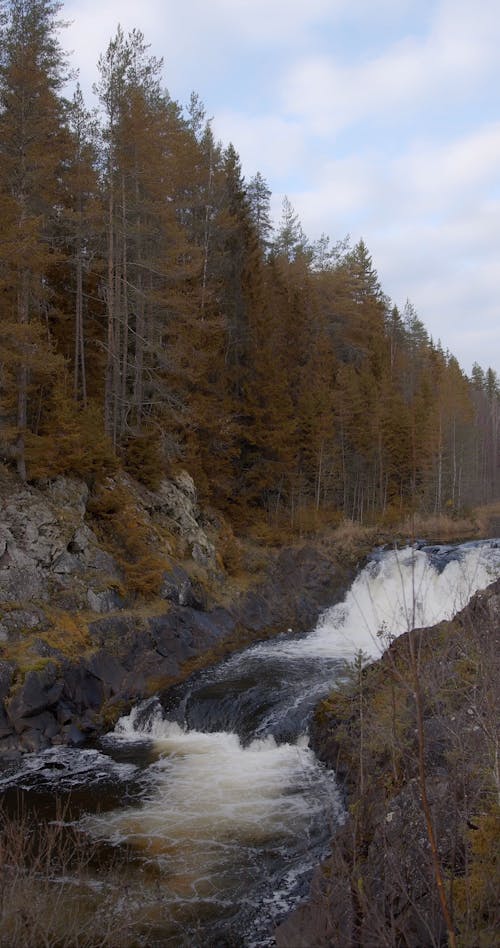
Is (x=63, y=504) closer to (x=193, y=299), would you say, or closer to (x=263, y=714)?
(x=263, y=714)

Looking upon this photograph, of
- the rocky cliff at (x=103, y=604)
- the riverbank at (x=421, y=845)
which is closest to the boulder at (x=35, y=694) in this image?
the rocky cliff at (x=103, y=604)

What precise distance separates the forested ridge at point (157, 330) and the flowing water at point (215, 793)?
6.98 m

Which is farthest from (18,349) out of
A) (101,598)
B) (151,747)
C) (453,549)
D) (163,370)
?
(453,549)

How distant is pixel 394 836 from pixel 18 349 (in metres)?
13.4

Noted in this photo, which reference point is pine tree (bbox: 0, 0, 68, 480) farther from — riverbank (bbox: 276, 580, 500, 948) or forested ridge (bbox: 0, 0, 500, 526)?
riverbank (bbox: 276, 580, 500, 948)

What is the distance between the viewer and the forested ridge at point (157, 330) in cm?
1580

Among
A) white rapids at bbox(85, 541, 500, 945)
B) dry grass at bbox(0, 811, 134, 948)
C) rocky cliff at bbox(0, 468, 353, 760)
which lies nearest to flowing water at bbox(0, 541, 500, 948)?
white rapids at bbox(85, 541, 500, 945)

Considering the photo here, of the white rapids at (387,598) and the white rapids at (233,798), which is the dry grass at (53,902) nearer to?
the white rapids at (233,798)

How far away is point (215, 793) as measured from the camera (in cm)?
991

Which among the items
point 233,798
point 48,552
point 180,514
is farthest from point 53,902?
point 180,514

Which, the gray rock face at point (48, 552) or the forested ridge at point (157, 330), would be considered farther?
the forested ridge at point (157, 330)

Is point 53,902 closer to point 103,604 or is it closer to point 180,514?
point 103,604

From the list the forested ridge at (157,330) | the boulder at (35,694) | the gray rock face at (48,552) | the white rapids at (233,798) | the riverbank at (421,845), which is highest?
the forested ridge at (157,330)

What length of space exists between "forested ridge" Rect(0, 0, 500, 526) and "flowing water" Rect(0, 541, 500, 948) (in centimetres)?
698
